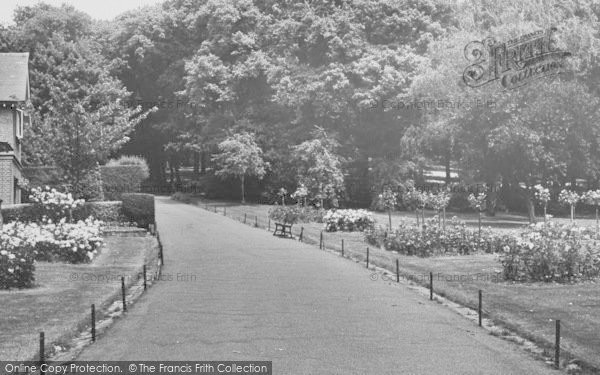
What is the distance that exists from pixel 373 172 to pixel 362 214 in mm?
19467

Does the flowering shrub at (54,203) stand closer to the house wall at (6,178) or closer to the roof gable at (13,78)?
the house wall at (6,178)

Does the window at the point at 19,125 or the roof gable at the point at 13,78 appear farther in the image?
the window at the point at 19,125

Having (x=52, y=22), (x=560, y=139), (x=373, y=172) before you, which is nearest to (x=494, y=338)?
(x=560, y=139)

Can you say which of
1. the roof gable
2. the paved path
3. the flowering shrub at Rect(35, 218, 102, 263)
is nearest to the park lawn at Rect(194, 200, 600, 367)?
the paved path

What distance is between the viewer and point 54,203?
114 ft

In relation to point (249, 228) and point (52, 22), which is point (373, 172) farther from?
point (52, 22)

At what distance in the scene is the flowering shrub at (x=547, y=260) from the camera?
22969mm

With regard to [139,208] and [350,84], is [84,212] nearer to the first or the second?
[139,208]

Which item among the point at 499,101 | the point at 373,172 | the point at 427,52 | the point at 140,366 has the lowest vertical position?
the point at 140,366

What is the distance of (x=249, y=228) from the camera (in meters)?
44.0

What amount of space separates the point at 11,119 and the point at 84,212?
8.23m

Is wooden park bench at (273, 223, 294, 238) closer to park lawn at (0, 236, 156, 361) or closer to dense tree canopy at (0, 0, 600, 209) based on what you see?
park lawn at (0, 236, 156, 361)

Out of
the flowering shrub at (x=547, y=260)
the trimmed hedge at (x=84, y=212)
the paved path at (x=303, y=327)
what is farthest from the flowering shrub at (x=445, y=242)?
the trimmed hedge at (x=84, y=212)

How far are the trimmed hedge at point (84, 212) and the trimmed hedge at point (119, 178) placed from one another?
3388 millimetres
